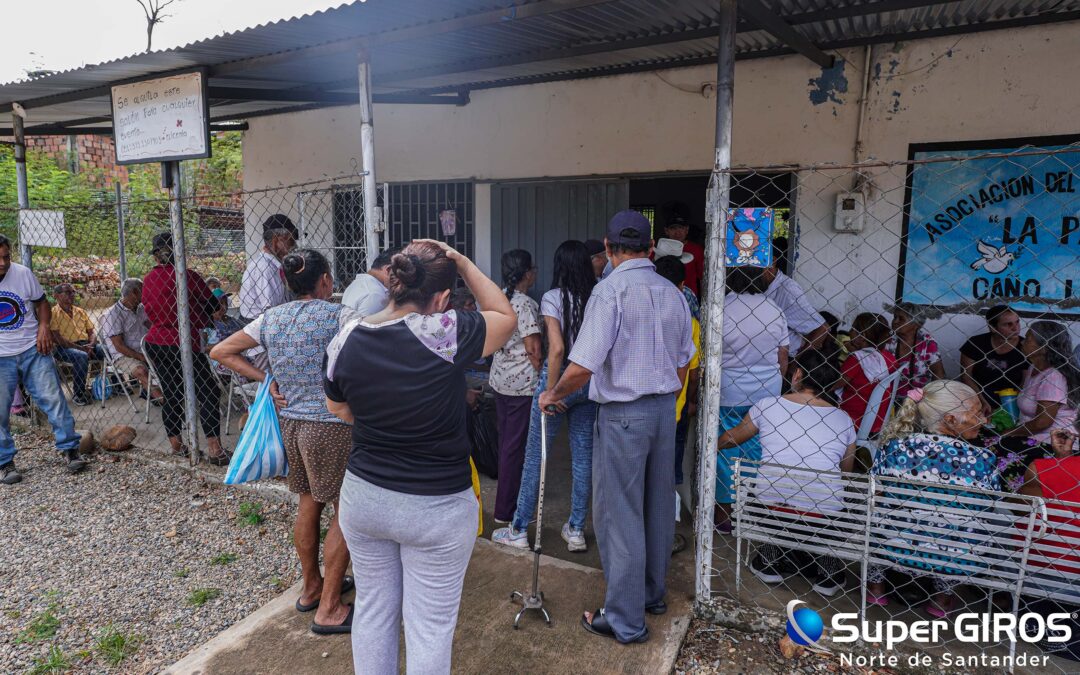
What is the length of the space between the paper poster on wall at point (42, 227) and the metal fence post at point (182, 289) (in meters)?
1.50

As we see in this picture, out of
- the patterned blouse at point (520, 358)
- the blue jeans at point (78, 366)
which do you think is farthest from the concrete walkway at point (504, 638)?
the blue jeans at point (78, 366)

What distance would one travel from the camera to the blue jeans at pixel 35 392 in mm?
4699

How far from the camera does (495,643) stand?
2.71m

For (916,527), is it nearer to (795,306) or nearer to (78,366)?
(795,306)

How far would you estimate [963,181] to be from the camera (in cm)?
452

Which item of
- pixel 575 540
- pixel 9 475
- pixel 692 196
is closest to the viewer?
pixel 575 540

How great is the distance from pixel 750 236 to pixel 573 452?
4.70ft

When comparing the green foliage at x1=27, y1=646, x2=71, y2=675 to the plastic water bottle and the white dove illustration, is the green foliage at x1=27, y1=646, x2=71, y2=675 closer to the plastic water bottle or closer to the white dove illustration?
the plastic water bottle

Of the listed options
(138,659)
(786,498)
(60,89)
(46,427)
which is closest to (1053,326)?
(786,498)

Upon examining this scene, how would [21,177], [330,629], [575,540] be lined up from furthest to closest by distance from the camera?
[21,177] < [575,540] < [330,629]

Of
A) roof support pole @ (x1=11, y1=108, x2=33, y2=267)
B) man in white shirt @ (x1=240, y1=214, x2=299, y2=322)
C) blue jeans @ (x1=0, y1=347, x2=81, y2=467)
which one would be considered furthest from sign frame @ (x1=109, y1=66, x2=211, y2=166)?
roof support pole @ (x1=11, y1=108, x2=33, y2=267)

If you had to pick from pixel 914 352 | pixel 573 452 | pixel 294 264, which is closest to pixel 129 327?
pixel 294 264

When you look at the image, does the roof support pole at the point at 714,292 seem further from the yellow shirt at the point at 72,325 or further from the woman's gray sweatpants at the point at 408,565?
the yellow shirt at the point at 72,325

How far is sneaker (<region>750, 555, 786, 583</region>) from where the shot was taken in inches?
123
